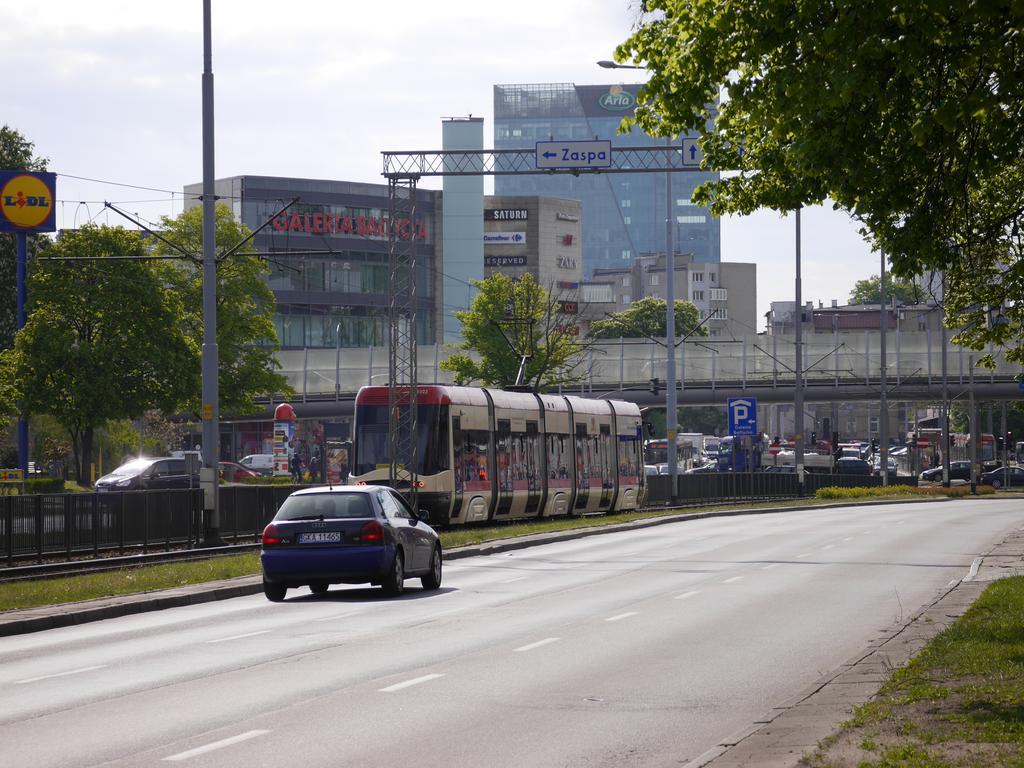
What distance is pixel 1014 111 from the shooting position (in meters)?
13.4

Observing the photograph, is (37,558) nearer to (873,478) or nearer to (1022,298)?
(1022,298)

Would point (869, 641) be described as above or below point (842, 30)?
below

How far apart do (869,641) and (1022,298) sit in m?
6.44

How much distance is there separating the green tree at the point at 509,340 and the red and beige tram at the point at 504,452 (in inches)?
1000

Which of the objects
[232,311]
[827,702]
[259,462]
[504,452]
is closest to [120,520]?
[504,452]

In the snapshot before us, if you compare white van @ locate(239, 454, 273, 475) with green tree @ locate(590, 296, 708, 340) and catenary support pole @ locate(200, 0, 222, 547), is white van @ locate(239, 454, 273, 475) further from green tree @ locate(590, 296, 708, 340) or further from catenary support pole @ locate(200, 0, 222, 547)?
catenary support pole @ locate(200, 0, 222, 547)

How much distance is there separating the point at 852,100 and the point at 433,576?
12425 mm

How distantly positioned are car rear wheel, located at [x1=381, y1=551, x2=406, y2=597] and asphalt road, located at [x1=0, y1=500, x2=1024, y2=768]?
1.18 ft

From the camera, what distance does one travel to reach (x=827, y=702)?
11.0 meters

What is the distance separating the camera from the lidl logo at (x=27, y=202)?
54.7 meters

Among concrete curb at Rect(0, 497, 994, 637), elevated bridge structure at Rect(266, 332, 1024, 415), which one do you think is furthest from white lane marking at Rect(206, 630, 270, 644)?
elevated bridge structure at Rect(266, 332, 1024, 415)

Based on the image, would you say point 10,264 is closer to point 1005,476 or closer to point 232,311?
point 232,311

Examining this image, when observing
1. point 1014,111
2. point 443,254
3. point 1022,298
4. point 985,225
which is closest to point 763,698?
point 1014,111

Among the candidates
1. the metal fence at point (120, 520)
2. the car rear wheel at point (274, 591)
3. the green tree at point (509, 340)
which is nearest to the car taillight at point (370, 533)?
the car rear wheel at point (274, 591)
